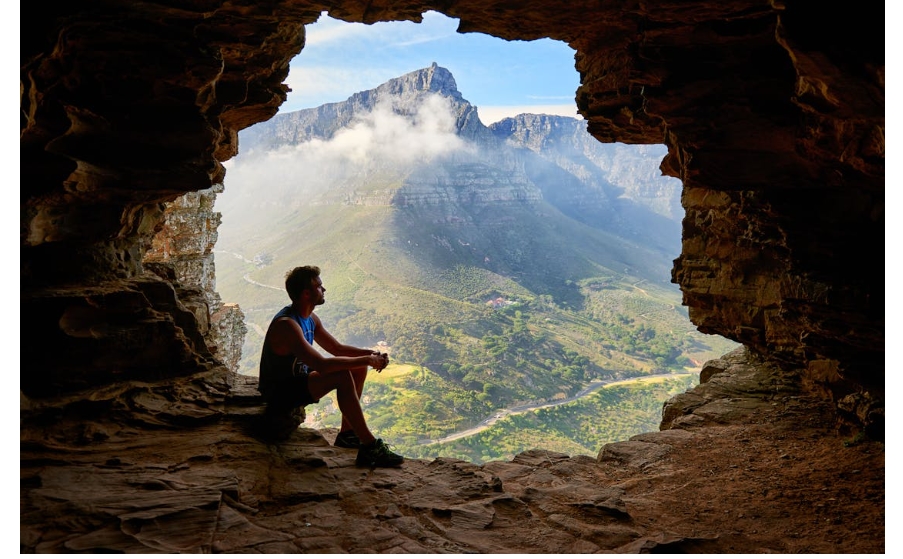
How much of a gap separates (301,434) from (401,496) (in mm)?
2373

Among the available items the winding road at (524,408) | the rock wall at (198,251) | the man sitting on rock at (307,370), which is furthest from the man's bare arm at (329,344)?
the winding road at (524,408)

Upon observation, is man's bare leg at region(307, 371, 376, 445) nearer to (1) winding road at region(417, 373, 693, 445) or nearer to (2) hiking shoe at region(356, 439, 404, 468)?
(2) hiking shoe at region(356, 439, 404, 468)

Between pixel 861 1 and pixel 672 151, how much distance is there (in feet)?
22.8

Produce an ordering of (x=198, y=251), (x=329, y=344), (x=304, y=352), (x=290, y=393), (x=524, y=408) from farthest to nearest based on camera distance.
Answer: (x=524, y=408)
(x=198, y=251)
(x=329, y=344)
(x=290, y=393)
(x=304, y=352)

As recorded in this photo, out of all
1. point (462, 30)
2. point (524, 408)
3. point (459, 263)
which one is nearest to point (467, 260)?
point (459, 263)

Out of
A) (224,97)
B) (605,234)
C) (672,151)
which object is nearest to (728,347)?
(605,234)

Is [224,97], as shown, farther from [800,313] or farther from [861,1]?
[800,313]

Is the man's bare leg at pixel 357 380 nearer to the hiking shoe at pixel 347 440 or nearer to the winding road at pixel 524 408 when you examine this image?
the hiking shoe at pixel 347 440

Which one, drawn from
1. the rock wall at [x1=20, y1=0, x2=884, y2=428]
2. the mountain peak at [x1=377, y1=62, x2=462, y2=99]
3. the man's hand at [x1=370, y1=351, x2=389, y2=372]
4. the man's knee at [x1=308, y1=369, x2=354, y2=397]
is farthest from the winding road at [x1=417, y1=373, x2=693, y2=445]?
the mountain peak at [x1=377, y1=62, x2=462, y2=99]

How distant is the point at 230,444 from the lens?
784 centimetres

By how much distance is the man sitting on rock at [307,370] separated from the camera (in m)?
7.79

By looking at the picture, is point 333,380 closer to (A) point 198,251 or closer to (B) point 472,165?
(A) point 198,251

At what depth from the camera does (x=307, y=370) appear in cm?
855

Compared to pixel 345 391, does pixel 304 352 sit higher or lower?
higher
